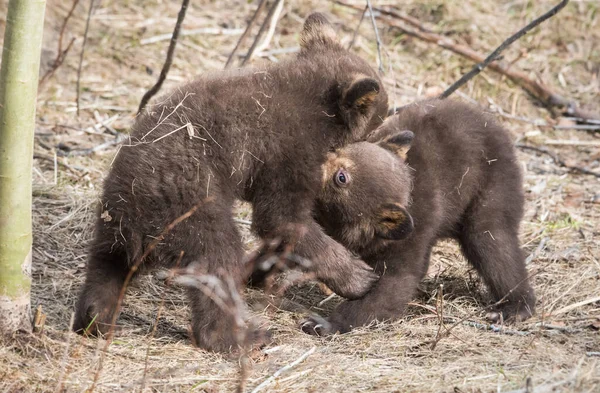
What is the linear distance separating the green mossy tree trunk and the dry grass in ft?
1.05

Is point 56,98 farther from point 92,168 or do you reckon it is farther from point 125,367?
point 125,367

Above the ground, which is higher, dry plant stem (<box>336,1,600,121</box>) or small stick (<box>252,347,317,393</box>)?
dry plant stem (<box>336,1,600,121</box>)

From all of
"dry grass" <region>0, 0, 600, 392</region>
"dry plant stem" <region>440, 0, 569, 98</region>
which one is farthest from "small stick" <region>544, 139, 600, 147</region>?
"dry plant stem" <region>440, 0, 569, 98</region>

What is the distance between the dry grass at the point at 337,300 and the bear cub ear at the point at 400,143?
4.20 ft

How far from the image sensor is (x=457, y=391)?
439cm

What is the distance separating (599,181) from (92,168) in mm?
6103

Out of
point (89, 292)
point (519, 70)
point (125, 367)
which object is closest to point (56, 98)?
point (89, 292)

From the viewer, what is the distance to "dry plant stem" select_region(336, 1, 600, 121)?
1076 centimetres

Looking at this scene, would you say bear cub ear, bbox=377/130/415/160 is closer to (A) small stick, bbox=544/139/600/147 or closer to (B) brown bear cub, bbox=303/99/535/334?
(B) brown bear cub, bbox=303/99/535/334

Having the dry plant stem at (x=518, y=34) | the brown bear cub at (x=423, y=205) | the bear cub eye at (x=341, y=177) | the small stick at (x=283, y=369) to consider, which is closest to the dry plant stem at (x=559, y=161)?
the dry plant stem at (x=518, y=34)

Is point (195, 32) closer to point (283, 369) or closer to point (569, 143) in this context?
point (569, 143)

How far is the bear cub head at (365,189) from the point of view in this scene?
242 inches

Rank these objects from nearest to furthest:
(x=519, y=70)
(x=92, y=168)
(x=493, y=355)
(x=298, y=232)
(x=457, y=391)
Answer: (x=457, y=391) < (x=493, y=355) < (x=298, y=232) < (x=92, y=168) < (x=519, y=70)

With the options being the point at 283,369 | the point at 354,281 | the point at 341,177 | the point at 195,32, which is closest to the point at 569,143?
the point at 341,177
